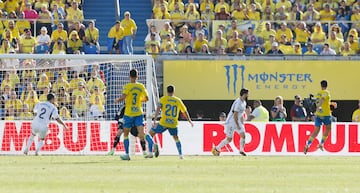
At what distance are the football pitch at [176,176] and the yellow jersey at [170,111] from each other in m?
1.32

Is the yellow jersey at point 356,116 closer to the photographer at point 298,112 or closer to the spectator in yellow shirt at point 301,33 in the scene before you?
the photographer at point 298,112

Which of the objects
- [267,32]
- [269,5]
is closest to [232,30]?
[267,32]

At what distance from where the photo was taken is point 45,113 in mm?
27000

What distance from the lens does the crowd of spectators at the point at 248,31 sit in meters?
33.5

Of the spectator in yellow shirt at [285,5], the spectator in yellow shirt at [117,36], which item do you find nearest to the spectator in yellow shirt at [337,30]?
the spectator in yellow shirt at [285,5]

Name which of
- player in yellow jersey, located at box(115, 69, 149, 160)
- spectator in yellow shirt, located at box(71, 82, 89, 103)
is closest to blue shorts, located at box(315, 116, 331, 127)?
player in yellow jersey, located at box(115, 69, 149, 160)

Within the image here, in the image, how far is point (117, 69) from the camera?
29.2 m

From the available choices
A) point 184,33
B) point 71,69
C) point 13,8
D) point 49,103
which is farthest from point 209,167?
point 13,8

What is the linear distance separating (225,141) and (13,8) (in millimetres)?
10653

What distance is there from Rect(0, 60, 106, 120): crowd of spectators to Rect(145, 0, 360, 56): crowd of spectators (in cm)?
454

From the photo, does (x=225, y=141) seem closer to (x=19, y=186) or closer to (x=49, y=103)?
(x=49, y=103)

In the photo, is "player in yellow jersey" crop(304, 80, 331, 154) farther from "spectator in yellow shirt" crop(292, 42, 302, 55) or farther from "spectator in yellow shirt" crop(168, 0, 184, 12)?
"spectator in yellow shirt" crop(168, 0, 184, 12)

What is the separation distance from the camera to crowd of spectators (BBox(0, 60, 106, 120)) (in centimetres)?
2916

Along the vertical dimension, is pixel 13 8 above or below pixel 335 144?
above
